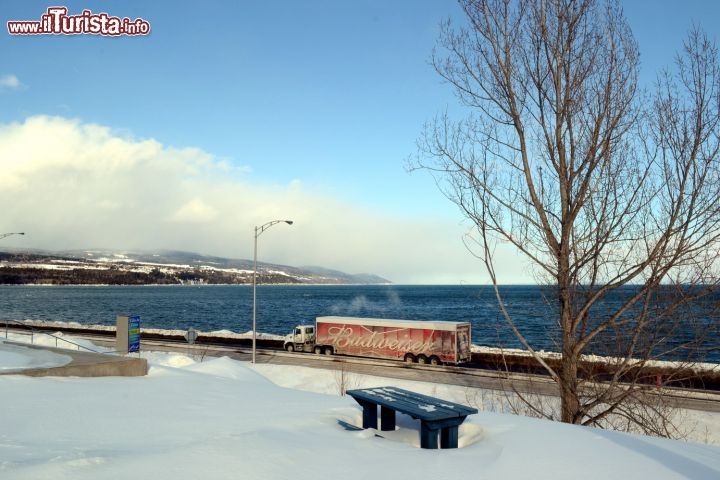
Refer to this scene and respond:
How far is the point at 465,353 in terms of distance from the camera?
3628cm

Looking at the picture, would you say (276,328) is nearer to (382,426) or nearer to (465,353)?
(465,353)

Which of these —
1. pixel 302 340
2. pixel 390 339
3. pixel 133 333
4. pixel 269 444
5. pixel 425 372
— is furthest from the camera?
pixel 302 340

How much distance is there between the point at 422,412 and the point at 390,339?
3079 centimetres

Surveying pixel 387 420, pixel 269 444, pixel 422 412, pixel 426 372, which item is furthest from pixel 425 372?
pixel 269 444

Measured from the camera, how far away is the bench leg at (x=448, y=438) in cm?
722

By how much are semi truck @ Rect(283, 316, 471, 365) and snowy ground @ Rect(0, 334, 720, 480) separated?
85.7ft

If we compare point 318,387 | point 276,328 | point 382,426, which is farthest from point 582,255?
point 276,328

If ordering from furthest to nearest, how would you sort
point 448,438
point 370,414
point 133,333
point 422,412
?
1. point 133,333
2. point 370,414
3. point 448,438
4. point 422,412

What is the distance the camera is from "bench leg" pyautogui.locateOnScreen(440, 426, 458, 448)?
7.22 m

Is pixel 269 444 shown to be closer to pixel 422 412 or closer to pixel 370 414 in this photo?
pixel 422 412

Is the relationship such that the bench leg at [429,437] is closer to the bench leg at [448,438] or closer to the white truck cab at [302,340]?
the bench leg at [448,438]

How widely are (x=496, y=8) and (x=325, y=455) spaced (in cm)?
1006

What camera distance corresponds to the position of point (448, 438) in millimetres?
7242

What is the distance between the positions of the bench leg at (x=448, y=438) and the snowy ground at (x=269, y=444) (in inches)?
8.9
